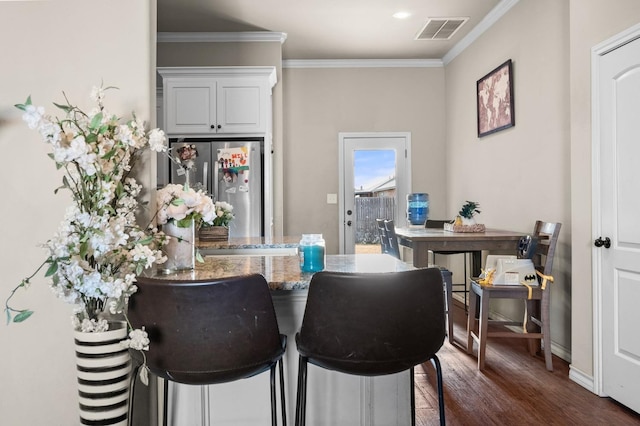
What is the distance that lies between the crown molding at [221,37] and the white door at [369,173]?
151 centimetres

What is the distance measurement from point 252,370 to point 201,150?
10.9ft

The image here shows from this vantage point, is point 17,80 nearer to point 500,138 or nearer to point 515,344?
point 515,344

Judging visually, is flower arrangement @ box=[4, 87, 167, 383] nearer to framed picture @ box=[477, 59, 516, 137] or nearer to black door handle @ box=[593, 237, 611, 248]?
black door handle @ box=[593, 237, 611, 248]

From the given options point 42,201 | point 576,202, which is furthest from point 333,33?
point 42,201

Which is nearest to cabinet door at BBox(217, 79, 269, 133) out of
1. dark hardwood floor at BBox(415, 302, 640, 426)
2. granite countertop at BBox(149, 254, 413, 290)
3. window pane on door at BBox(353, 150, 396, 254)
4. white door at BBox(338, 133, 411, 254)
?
white door at BBox(338, 133, 411, 254)

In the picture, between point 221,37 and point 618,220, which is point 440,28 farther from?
point 618,220

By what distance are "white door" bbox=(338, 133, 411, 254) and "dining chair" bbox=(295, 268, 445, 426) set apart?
4.35 metres

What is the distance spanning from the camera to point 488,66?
4.47 m

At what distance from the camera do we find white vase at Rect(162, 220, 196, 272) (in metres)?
1.68

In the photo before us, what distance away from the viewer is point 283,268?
1.81 metres

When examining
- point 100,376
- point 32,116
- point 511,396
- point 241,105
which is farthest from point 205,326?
point 241,105

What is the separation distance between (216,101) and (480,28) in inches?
109

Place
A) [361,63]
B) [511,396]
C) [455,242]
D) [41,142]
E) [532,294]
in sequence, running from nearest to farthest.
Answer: [41,142] < [511,396] < [532,294] < [455,242] < [361,63]

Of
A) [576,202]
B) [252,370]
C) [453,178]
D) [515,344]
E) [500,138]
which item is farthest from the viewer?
[453,178]
